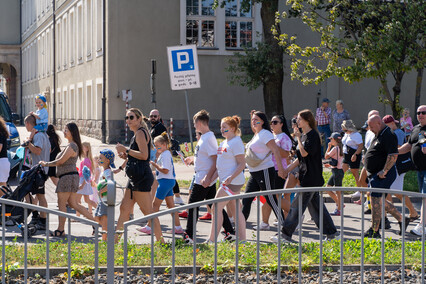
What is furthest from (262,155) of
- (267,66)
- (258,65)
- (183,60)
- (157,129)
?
(258,65)

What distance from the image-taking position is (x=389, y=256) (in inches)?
Result: 251

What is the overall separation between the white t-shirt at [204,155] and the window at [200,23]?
22732 millimetres

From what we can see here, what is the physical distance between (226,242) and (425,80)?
28.5 meters

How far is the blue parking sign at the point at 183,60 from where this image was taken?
18.2m

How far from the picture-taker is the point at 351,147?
13812 millimetres

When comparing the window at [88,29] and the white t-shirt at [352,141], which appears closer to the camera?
the white t-shirt at [352,141]

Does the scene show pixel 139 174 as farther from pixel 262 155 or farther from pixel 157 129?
pixel 157 129

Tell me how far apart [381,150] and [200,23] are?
2272cm

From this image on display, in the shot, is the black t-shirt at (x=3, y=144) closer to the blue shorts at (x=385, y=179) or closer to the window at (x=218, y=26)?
the blue shorts at (x=385, y=179)

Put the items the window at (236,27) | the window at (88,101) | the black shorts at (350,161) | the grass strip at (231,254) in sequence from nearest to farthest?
1. the grass strip at (231,254)
2. the black shorts at (350,161)
3. the window at (236,27)
4. the window at (88,101)

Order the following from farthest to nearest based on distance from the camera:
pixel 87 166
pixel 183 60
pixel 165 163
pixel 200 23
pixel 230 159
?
pixel 200 23, pixel 183 60, pixel 87 166, pixel 165 163, pixel 230 159

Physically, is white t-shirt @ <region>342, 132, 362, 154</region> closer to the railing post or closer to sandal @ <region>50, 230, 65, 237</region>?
sandal @ <region>50, 230, 65, 237</region>

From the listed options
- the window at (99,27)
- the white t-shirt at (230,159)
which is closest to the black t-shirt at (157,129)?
the white t-shirt at (230,159)

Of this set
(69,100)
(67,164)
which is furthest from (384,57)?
(69,100)
